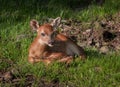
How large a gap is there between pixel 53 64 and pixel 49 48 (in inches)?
22.6

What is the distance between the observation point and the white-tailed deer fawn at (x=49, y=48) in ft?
31.6

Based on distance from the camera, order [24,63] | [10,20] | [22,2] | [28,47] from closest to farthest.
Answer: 1. [24,63]
2. [28,47]
3. [10,20]
4. [22,2]

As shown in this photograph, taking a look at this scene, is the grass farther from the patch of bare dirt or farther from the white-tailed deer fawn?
the patch of bare dirt

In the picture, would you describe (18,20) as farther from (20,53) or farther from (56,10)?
(20,53)

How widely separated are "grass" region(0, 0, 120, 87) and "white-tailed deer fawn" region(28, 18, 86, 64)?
0.62 ft

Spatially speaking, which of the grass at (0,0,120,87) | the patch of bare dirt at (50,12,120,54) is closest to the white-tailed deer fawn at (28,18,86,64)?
the grass at (0,0,120,87)

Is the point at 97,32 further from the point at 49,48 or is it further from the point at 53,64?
the point at 53,64

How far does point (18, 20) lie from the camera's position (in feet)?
39.7

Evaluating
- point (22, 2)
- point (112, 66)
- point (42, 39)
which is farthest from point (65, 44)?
point (22, 2)

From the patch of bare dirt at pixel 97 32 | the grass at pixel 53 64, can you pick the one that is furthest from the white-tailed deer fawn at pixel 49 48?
the patch of bare dirt at pixel 97 32

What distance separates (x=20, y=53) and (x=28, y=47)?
0.32 metres

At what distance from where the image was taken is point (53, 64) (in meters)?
9.40

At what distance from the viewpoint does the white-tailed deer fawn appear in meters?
9.62

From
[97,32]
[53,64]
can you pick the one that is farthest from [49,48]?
[97,32]
